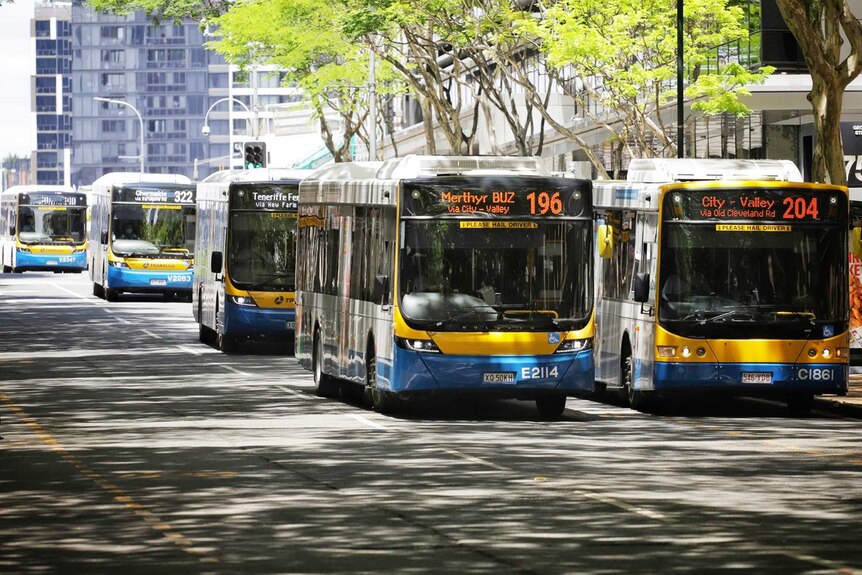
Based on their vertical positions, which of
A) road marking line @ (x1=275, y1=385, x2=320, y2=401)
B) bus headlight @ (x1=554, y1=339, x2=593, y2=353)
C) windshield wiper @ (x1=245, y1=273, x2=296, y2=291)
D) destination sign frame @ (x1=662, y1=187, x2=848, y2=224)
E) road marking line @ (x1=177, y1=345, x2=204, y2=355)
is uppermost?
destination sign frame @ (x1=662, y1=187, x2=848, y2=224)

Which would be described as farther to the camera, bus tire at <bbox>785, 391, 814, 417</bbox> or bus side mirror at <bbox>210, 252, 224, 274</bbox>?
bus side mirror at <bbox>210, 252, 224, 274</bbox>

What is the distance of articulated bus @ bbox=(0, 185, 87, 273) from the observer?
76.0m

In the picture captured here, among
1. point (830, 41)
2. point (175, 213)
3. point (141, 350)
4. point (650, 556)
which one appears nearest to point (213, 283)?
→ point (141, 350)

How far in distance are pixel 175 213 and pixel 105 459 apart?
1443 inches

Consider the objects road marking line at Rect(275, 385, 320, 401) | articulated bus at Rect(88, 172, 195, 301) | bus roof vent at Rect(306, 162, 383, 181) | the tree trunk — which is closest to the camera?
bus roof vent at Rect(306, 162, 383, 181)

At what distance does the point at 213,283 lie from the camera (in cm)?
3622

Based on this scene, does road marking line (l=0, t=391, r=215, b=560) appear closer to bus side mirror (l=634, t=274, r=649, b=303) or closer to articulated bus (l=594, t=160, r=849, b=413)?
bus side mirror (l=634, t=274, r=649, b=303)

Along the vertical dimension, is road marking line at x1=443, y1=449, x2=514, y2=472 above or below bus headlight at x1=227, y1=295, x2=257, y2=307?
below

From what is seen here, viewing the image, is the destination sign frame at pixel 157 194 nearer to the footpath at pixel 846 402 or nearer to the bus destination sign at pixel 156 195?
the bus destination sign at pixel 156 195

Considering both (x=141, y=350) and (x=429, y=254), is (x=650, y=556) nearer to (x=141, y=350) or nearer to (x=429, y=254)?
(x=429, y=254)

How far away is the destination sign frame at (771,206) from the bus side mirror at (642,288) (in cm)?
85

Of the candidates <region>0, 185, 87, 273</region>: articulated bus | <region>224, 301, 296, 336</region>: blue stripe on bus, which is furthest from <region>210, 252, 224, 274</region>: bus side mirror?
<region>0, 185, 87, 273</region>: articulated bus

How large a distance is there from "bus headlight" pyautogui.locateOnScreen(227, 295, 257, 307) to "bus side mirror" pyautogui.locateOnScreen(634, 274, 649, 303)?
12081 mm

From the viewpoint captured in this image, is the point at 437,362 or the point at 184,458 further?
the point at 437,362
